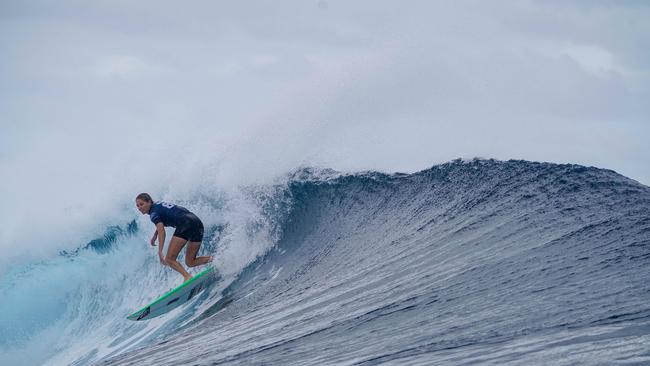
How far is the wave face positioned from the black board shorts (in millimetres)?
750

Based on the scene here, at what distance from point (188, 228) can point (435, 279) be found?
408 centimetres

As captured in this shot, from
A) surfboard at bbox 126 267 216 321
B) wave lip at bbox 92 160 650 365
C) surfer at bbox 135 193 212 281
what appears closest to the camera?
wave lip at bbox 92 160 650 365

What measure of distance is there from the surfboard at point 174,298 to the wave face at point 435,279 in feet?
0.57

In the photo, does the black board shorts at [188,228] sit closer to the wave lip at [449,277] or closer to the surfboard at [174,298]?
the surfboard at [174,298]

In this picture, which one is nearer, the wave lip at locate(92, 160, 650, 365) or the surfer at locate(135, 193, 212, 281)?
the wave lip at locate(92, 160, 650, 365)

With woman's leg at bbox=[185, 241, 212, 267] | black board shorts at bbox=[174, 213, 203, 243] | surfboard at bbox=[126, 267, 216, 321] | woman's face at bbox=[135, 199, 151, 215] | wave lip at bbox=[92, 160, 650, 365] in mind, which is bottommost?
wave lip at bbox=[92, 160, 650, 365]

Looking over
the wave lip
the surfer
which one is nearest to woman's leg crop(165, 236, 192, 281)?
the surfer

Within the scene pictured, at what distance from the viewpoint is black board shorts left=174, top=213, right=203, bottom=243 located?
9.22 metres

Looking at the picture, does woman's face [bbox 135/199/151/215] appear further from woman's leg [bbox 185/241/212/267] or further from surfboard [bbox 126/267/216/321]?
surfboard [bbox 126/267/216/321]

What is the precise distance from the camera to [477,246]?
22.1ft

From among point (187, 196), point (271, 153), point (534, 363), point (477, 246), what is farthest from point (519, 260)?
point (187, 196)

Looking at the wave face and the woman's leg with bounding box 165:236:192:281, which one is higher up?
the woman's leg with bounding box 165:236:192:281

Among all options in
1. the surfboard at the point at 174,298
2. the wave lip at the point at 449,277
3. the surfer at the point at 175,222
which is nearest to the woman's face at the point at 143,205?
the surfer at the point at 175,222

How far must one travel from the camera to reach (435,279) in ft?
20.2
